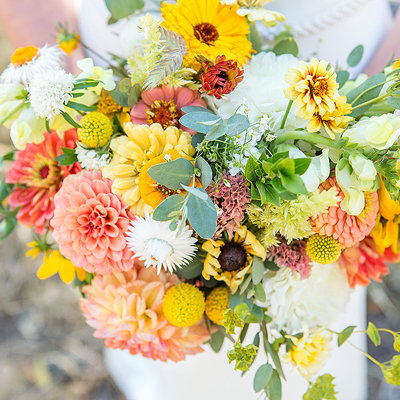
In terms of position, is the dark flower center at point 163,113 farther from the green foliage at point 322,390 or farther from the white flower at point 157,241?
the green foliage at point 322,390

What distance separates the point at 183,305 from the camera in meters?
0.52

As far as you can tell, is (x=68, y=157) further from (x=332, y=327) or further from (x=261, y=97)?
(x=332, y=327)

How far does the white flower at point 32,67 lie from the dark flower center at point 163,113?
0.42ft

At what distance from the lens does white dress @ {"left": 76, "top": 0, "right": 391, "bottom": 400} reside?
2.44ft

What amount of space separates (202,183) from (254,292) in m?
0.18

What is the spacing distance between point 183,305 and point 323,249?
185mm

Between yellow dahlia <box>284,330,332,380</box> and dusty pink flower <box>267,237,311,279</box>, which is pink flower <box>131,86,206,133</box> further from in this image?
yellow dahlia <box>284,330,332,380</box>

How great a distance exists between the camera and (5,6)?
0.80 metres

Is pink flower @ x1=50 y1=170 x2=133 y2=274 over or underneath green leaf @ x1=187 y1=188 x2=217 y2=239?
underneath

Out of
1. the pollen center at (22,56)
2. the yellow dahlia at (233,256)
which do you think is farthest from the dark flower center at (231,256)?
the pollen center at (22,56)

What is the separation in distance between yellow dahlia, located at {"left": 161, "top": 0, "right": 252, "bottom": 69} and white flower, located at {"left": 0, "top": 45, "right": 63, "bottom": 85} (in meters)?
0.15

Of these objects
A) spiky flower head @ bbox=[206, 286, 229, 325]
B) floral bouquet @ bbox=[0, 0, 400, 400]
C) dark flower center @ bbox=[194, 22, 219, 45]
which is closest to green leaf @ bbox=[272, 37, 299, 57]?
floral bouquet @ bbox=[0, 0, 400, 400]

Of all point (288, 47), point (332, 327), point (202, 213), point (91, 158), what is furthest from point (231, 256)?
point (332, 327)

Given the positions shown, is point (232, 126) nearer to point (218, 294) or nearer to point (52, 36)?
point (218, 294)
